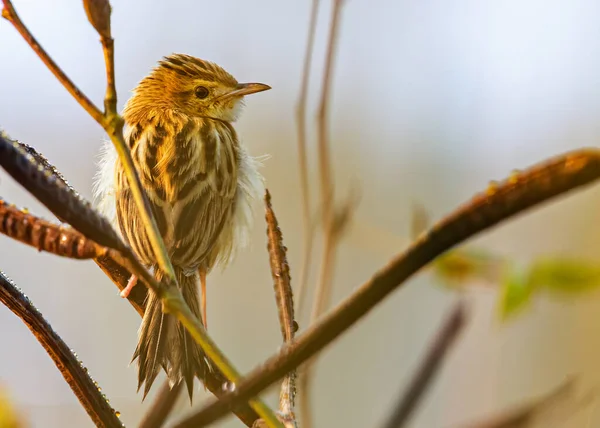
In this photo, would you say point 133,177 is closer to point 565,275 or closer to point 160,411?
point 160,411

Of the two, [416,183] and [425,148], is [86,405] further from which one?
[425,148]

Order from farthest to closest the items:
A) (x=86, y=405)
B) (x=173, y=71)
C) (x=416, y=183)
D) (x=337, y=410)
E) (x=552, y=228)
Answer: (x=416, y=183) < (x=552, y=228) < (x=337, y=410) < (x=173, y=71) < (x=86, y=405)

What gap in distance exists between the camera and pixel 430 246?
53 centimetres

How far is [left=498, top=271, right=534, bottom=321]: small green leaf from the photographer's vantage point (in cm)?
124

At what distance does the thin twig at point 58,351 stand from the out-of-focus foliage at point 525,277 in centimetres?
58

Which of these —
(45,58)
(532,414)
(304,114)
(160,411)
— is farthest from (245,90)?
(532,414)

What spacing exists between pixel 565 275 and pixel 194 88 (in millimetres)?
1715

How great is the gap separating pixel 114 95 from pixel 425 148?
6558 mm

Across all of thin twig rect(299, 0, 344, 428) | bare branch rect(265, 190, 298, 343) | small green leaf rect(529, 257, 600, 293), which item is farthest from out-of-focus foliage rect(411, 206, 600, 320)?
bare branch rect(265, 190, 298, 343)

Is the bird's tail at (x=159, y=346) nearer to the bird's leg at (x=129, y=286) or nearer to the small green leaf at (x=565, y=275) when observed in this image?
the bird's leg at (x=129, y=286)

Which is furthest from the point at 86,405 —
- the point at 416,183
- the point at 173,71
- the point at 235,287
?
the point at 416,183

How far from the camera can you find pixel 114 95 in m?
0.80

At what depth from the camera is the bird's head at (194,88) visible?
260 cm

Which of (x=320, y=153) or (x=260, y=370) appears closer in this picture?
(x=260, y=370)
